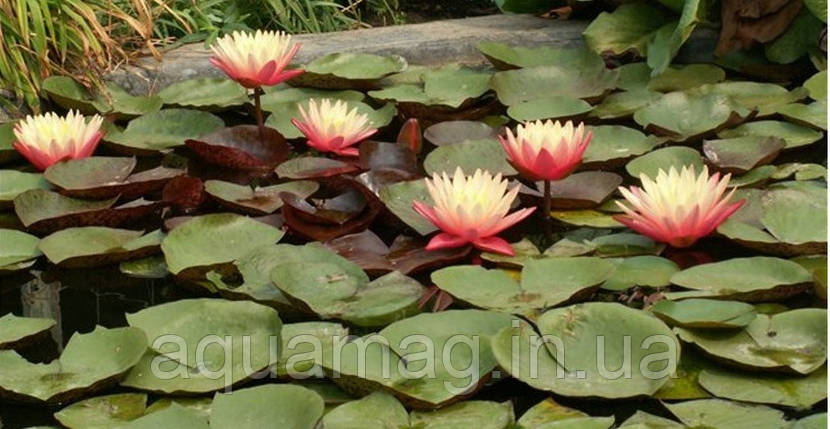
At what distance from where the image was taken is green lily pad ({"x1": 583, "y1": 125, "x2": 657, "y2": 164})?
290cm

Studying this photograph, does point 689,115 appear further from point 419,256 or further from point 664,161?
point 419,256

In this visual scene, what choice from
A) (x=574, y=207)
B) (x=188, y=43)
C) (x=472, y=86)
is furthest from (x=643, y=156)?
(x=188, y=43)

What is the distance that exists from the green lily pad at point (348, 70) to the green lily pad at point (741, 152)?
1.03 meters

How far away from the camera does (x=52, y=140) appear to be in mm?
2854

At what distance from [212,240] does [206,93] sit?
111 centimetres

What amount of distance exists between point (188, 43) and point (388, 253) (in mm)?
1820

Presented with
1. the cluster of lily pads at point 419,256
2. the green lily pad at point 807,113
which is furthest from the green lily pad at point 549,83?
the green lily pad at point 807,113

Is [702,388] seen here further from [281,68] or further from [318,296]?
[281,68]

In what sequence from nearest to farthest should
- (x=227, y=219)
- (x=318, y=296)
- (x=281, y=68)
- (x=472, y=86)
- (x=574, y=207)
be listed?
(x=318, y=296)
(x=227, y=219)
(x=574, y=207)
(x=281, y=68)
(x=472, y=86)

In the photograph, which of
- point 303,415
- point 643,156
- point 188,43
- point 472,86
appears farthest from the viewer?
point 188,43

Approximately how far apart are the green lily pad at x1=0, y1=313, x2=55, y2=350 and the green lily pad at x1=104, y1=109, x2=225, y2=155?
3.11 feet

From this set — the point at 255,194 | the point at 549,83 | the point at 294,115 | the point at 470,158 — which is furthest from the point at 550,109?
the point at 255,194

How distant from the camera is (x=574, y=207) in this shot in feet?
8.70

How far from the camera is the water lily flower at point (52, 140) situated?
2859 millimetres
